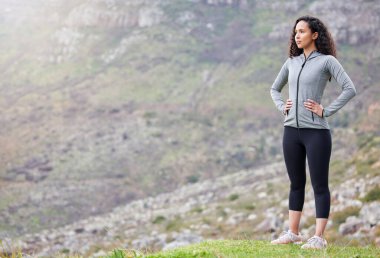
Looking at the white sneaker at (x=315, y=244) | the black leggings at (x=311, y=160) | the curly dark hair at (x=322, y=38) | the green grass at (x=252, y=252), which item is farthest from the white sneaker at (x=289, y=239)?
the curly dark hair at (x=322, y=38)

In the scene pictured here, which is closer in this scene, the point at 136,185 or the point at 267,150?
the point at 136,185

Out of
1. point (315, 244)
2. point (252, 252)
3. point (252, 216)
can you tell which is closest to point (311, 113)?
point (315, 244)

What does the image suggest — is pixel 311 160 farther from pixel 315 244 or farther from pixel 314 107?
pixel 315 244

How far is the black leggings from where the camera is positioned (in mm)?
7773

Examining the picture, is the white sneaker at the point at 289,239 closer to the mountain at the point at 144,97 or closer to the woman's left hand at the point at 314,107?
the woman's left hand at the point at 314,107

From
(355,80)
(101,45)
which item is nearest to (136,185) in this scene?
(355,80)

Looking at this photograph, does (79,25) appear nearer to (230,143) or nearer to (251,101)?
(251,101)

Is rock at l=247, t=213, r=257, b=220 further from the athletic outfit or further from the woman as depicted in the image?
the athletic outfit

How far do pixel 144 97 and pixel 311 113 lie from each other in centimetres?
6123

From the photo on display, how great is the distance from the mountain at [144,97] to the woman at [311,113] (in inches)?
785

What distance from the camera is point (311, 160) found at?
780 cm

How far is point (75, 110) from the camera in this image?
64.4m

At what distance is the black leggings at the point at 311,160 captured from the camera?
777 cm

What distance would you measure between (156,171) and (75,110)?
57.7 feet
